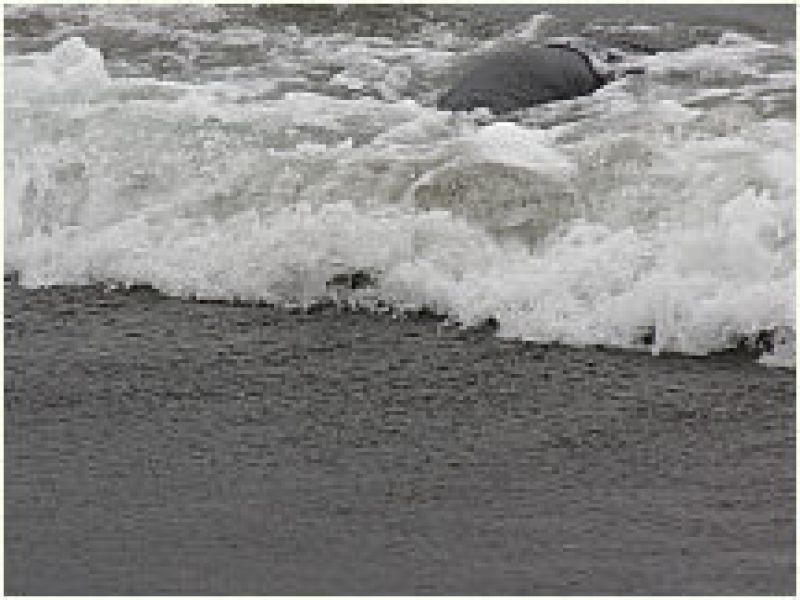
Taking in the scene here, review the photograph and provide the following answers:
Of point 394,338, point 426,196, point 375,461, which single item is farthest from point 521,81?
point 375,461

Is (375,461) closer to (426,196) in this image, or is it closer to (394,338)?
(394,338)

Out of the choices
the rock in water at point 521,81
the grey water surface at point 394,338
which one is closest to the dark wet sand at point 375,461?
the grey water surface at point 394,338

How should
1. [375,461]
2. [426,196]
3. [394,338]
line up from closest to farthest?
[375,461] → [394,338] → [426,196]

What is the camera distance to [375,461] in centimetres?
410

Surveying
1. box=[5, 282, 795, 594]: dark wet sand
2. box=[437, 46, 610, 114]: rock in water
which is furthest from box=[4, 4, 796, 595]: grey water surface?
box=[437, 46, 610, 114]: rock in water

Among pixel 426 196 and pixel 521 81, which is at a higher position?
pixel 521 81

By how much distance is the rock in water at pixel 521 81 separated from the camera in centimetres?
750

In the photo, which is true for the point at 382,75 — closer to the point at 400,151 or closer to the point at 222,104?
the point at 222,104

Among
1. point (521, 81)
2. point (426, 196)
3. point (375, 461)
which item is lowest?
point (375, 461)

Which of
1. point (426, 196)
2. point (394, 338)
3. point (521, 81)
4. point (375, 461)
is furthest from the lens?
point (521, 81)

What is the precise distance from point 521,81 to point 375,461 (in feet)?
12.9

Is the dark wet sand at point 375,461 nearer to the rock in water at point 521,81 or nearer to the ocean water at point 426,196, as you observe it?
the ocean water at point 426,196

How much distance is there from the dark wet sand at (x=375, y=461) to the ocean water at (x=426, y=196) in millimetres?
239

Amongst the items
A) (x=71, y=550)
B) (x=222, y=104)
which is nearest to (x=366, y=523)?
(x=71, y=550)
